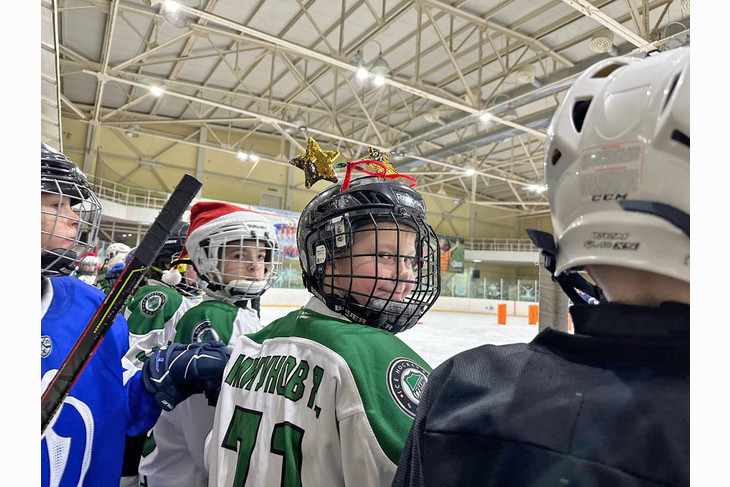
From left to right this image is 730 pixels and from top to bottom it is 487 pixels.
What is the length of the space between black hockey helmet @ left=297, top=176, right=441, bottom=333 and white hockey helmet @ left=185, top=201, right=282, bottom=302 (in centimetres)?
70

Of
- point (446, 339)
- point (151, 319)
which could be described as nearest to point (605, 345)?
point (151, 319)

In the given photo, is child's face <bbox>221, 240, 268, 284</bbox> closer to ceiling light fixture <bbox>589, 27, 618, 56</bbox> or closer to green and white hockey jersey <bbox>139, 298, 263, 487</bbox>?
green and white hockey jersey <bbox>139, 298, 263, 487</bbox>

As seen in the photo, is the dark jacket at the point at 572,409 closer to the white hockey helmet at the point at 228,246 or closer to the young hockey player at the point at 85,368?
the young hockey player at the point at 85,368

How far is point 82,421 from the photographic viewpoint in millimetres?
1246

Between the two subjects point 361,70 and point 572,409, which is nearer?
point 572,409

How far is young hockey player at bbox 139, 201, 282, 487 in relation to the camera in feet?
5.51

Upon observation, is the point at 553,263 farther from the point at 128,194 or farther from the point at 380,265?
the point at 128,194

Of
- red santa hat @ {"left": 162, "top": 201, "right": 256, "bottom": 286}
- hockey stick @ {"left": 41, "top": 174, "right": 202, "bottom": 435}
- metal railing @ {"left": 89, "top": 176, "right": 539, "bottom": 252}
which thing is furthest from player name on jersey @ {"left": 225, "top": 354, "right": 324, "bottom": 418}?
metal railing @ {"left": 89, "top": 176, "right": 539, "bottom": 252}

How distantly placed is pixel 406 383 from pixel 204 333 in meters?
1.17

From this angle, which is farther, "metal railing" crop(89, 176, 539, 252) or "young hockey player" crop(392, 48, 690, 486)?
"metal railing" crop(89, 176, 539, 252)

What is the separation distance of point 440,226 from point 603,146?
23.3 m

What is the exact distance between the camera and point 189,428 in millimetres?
1668
